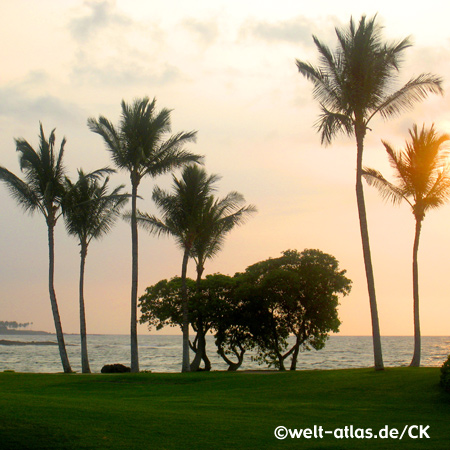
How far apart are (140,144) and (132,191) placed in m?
2.73

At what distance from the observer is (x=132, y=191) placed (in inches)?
1218

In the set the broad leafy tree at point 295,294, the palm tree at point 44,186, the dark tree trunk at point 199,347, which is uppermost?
the palm tree at point 44,186

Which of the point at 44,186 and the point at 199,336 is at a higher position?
the point at 44,186

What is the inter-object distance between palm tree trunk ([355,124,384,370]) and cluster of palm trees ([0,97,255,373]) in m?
11.3

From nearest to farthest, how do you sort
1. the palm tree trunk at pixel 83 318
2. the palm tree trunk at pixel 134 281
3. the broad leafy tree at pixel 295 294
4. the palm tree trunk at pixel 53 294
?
the palm tree trunk at pixel 134 281, the palm tree trunk at pixel 53 294, the palm tree trunk at pixel 83 318, the broad leafy tree at pixel 295 294

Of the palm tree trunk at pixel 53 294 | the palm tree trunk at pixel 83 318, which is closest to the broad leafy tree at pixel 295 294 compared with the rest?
the palm tree trunk at pixel 83 318

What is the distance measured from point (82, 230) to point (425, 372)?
21.8m

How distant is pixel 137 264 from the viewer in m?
30.3

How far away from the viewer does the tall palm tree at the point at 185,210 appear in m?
32.8

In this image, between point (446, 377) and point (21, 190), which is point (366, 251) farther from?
point (21, 190)

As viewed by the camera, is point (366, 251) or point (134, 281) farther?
point (134, 281)

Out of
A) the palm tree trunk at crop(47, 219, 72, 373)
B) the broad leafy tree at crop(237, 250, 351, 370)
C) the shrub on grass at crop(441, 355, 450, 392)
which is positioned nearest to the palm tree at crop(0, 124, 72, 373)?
the palm tree trunk at crop(47, 219, 72, 373)

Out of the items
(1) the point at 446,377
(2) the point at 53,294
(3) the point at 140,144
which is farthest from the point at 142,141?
(1) the point at 446,377

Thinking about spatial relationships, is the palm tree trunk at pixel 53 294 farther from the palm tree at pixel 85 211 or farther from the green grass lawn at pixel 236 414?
the green grass lawn at pixel 236 414
